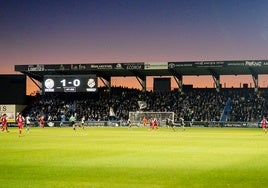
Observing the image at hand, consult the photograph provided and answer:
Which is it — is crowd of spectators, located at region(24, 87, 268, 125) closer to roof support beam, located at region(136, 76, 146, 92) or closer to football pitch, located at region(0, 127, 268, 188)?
roof support beam, located at region(136, 76, 146, 92)

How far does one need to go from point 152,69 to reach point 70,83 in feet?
50.0

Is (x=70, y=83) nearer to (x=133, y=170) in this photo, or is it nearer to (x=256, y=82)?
(x=256, y=82)

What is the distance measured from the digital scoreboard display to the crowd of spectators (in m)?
4.12

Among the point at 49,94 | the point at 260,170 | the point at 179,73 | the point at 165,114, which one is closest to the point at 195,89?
the point at 179,73

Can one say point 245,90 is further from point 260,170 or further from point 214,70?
point 260,170

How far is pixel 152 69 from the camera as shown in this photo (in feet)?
308

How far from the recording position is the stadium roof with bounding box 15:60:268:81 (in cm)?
8994

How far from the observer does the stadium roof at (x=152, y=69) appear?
8994 cm

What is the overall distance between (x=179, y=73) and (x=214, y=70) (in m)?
6.91

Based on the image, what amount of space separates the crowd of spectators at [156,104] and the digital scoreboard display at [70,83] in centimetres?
412

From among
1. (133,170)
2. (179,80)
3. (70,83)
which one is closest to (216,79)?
(179,80)

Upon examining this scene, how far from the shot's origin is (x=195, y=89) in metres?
101

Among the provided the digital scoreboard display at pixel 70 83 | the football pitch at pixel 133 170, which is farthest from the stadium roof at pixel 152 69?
the football pitch at pixel 133 170

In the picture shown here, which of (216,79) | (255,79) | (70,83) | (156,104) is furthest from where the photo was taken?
(216,79)
